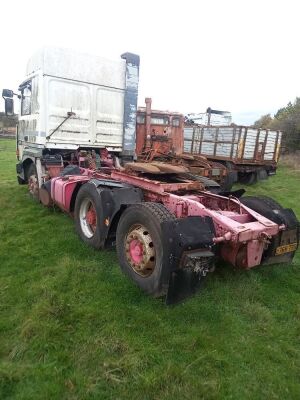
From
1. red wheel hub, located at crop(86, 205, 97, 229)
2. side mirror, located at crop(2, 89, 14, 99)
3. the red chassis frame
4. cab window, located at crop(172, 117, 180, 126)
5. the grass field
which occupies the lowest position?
the grass field

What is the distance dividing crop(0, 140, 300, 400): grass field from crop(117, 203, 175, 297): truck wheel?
0.15m

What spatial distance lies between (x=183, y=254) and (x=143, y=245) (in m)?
0.63

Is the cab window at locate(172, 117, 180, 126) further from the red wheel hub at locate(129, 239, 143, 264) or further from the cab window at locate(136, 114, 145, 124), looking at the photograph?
the red wheel hub at locate(129, 239, 143, 264)

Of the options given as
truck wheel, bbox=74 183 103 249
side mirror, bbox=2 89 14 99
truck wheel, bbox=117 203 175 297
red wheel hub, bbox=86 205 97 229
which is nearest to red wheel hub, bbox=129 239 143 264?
truck wheel, bbox=117 203 175 297

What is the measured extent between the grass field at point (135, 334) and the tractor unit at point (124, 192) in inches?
11.9

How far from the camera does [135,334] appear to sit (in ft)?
10.1

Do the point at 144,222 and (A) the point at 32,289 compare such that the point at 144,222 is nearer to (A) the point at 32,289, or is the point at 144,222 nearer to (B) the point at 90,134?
(A) the point at 32,289

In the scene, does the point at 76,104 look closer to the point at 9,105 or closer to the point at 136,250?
the point at 9,105

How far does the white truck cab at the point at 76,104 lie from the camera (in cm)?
665

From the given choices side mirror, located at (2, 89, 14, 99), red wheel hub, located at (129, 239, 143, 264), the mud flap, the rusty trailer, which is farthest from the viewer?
the rusty trailer

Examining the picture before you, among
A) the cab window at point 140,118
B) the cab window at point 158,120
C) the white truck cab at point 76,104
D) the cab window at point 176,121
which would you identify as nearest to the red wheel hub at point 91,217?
the white truck cab at point 76,104

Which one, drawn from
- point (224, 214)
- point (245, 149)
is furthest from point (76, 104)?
point (245, 149)

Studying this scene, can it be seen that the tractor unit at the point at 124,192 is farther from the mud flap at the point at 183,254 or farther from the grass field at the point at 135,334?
the grass field at the point at 135,334

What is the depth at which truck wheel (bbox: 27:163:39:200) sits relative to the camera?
7.42 metres
